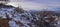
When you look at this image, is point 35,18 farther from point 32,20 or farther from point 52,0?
point 52,0

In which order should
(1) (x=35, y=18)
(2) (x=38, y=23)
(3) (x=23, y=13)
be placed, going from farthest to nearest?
(3) (x=23, y=13) → (1) (x=35, y=18) → (2) (x=38, y=23)

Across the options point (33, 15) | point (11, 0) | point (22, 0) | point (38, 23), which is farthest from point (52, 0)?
point (38, 23)

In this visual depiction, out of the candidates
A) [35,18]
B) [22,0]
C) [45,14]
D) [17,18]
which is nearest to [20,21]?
[17,18]

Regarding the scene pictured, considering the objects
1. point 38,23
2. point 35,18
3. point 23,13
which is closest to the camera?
point 38,23

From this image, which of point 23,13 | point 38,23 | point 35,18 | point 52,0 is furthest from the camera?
point 52,0

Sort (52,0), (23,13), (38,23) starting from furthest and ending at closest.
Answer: (52,0), (23,13), (38,23)

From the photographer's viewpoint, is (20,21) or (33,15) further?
(33,15)

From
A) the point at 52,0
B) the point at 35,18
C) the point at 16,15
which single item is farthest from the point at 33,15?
the point at 52,0

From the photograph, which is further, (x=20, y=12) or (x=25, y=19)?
(x=20, y=12)

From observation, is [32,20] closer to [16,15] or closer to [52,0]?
[16,15]
